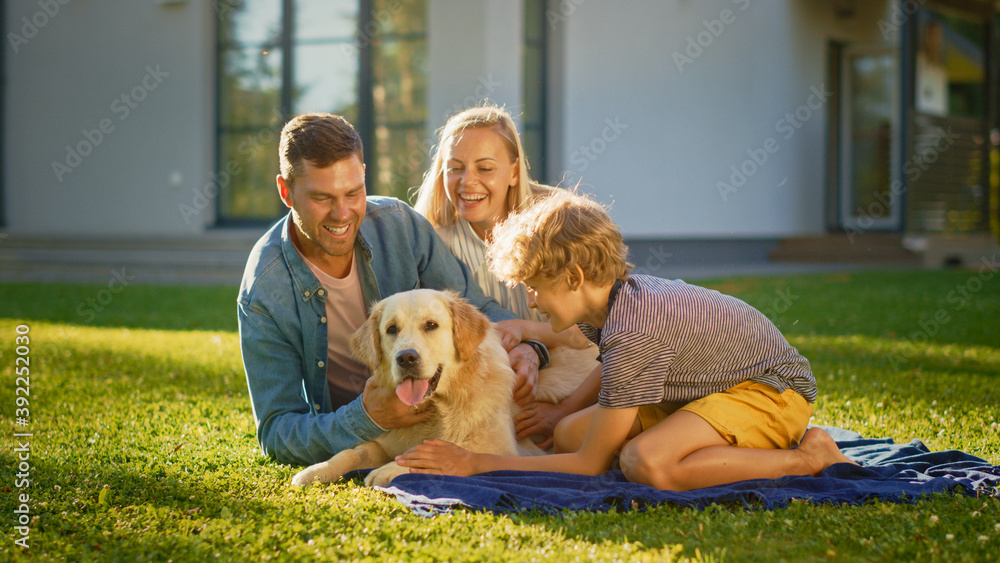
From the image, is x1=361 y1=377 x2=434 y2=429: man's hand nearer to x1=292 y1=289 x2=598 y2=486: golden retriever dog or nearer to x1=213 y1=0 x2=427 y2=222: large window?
x1=292 y1=289 x2=598 y2=486: golden retriever dog

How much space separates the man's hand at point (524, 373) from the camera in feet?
13.2

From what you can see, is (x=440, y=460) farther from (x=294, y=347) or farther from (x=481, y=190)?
(x=481, y=190)

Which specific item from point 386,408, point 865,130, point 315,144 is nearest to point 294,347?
point 386,408

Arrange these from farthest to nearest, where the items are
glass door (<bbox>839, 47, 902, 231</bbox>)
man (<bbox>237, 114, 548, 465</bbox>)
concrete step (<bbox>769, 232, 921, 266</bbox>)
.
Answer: glass door (<bbox>839, 47, 902, 231</bbox>) < concrete step (<bbox>769, 232, 921, 266</bbox>) < man (<bbox>237, 114, 548, 465</bbox>)

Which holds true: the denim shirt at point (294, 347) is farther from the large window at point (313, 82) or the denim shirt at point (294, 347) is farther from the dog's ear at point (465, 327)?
the large window at point (313, 82)

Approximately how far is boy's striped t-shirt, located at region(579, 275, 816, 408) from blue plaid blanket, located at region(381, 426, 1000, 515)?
360mm

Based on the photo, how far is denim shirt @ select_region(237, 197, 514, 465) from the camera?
3.79 m

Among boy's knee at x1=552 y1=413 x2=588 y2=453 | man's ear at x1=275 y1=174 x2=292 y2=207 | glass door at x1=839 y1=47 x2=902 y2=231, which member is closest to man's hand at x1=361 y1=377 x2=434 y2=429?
boy's knee at x1=552 y1=413 x2=588 y2=453

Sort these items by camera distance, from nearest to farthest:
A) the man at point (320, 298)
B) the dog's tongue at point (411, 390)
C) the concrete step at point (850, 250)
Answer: the dog's tongue at point (411, 390)
the man at point (320, 298)
the concrete step at point (850, 250)

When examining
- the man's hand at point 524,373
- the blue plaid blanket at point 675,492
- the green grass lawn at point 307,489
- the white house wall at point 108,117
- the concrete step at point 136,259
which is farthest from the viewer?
the white house wall at point 108,117

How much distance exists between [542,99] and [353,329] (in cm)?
1001

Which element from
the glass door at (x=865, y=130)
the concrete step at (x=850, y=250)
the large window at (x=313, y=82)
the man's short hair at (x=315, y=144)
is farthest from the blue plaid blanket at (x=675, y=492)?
the glass door at (x=865, y=130)

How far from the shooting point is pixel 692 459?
11.0 feet

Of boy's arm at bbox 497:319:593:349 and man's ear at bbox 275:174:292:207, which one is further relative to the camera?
boy's arm at bbox 497:319:593:349
